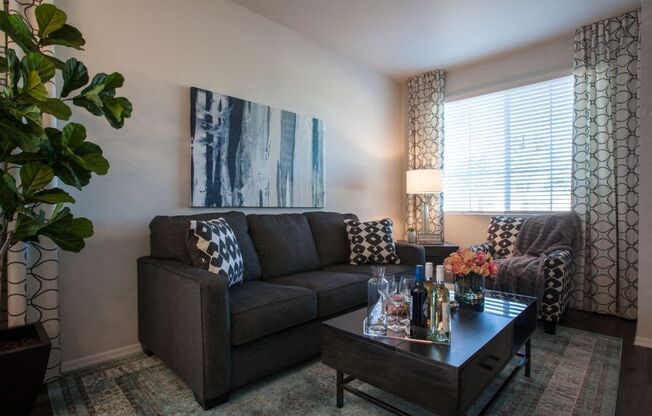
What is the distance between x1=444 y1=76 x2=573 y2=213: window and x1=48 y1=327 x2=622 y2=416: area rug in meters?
1.74

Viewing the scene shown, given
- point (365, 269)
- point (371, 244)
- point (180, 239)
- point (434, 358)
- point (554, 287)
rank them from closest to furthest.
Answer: point (434, 358), point (180, 239), point (554, 287), point (365, 269), point (371, 244)

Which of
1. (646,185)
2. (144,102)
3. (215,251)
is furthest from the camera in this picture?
(646,185)

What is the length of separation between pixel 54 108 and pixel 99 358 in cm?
155

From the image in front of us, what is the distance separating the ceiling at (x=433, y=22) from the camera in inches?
109

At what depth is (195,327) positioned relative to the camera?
5.46 feet

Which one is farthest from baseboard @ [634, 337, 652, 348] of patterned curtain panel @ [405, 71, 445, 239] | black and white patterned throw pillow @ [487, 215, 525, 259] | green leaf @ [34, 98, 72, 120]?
green leaf @ [34, 98, 72, 120]

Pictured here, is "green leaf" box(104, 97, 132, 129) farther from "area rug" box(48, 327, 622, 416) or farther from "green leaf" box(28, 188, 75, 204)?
"area rug" box(48, 327, 622, 416)

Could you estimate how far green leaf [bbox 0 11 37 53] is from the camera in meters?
1.34

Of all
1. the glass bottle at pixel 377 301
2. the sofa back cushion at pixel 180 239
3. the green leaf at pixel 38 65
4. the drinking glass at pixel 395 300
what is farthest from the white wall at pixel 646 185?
the green leaf at pixel 38 65

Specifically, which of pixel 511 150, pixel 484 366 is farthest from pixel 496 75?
pixel 484 366

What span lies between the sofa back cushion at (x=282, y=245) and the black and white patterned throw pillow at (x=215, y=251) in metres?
0.40

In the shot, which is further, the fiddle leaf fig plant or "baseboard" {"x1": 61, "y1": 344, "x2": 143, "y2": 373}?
"baseboard" {"x1": 61, "y1": 344, "x2": 143, "y2": 373}

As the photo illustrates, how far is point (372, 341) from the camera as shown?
144cm

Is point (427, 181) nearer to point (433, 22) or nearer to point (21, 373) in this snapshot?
point (433, 22)
